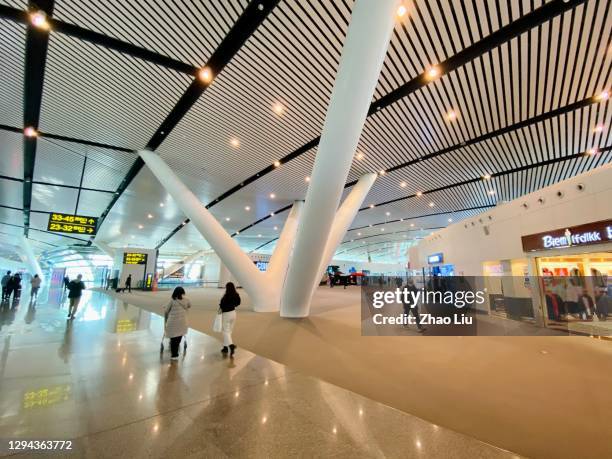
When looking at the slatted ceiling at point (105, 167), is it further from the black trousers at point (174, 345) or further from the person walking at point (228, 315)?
the black trousers at point (174, 345)

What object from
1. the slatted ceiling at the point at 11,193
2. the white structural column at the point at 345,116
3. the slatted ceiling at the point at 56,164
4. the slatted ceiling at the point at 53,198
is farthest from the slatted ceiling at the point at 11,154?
the white structural column at the point at 345,116

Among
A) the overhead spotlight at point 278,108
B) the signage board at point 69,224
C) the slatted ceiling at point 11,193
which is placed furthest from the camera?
the slatted ceiling at point 11,193

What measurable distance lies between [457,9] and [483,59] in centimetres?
150

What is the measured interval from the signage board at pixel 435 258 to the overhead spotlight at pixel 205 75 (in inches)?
601

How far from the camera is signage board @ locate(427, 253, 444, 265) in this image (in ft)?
53.1

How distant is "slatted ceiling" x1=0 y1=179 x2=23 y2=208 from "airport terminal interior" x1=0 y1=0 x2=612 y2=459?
107 cm

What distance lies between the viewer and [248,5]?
15.8 ft

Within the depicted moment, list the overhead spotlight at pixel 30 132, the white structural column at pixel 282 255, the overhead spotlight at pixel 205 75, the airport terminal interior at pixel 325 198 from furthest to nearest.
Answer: the white structural column at pixel 282 255 < the overhead spotlight at pixel 30 132 < the overhead spotlight at pixel 205 75 < the airport terminal interior at pixel 325 198

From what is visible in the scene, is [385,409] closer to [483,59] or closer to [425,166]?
[483,59]

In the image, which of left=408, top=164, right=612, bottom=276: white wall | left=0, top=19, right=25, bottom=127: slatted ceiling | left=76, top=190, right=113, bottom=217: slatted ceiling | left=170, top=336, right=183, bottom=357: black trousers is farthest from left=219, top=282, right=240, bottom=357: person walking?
left=76, top=190, right=113, bottom=217: slatted ceiling

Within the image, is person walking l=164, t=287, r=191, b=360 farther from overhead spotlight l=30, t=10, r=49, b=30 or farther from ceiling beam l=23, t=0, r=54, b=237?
ceiling beam l=23, t=0, r=54, b=237

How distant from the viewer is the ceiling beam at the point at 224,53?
192 inches

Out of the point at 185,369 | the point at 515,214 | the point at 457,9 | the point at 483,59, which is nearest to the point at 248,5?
the point at 457,9

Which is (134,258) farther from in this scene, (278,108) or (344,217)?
(278,108)
